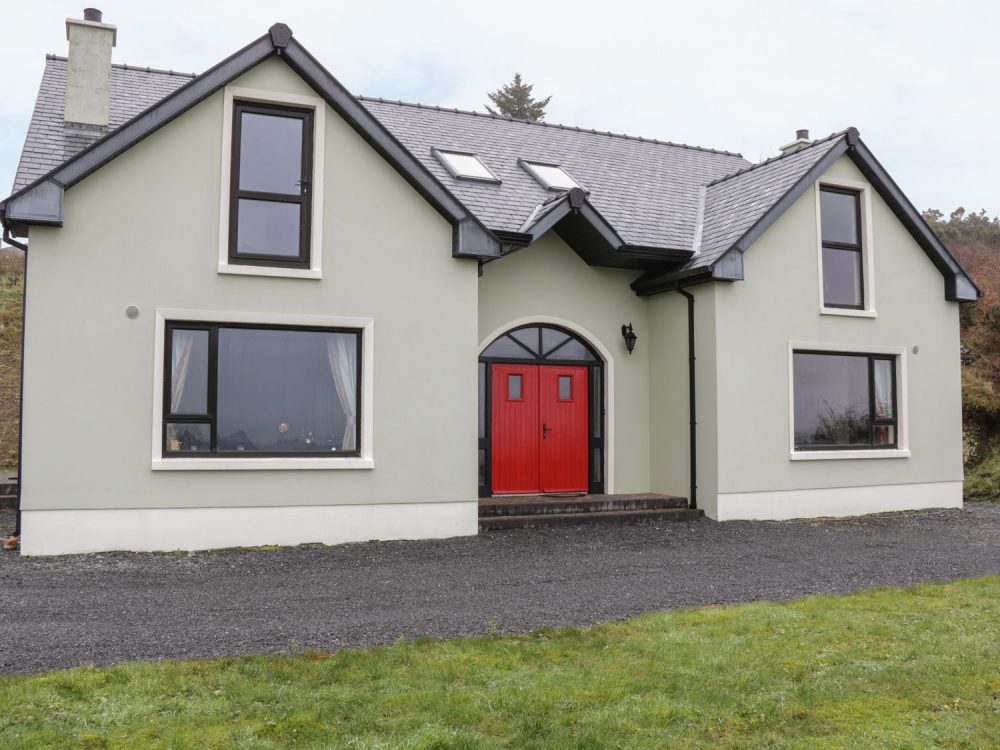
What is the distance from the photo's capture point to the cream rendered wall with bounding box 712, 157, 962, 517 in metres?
12.4

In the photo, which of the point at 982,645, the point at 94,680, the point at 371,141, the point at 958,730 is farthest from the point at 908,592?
the point at 371,141

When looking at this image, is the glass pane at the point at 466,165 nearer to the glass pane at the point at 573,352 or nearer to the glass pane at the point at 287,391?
the glass pane at the point at 573,352

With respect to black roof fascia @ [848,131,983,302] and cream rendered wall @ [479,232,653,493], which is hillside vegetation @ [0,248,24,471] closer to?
cream rendered wall @ [479,232,653,493]

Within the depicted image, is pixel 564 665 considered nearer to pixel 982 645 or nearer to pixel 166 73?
pixel 982 645

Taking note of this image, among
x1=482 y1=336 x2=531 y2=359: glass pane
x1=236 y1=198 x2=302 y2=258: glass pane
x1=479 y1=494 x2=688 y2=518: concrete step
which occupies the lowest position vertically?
x1=479 y1=494 x2=688 y2=518: concrete step

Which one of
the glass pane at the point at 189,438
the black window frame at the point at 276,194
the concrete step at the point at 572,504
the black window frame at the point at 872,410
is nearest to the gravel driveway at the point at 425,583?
the concrete step at the point at 572,504

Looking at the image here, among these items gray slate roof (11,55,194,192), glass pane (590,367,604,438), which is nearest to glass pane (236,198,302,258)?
gray slate roof (11,55,194,192)

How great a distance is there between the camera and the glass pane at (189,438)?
32.1 ft

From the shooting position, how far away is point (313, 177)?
10.5 metres

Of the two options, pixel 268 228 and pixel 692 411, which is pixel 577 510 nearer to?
pixel 692 411

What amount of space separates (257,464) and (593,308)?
19.4ft

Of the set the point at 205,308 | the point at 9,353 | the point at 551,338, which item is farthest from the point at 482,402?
the point at 9,353

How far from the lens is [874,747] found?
3.96 metres

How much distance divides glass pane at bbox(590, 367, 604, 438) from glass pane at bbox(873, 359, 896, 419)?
4.45m
